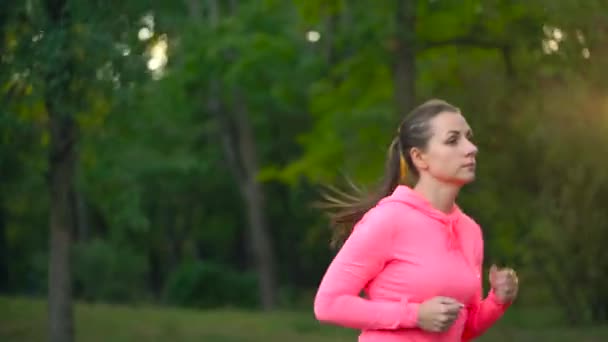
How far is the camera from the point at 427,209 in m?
4.34

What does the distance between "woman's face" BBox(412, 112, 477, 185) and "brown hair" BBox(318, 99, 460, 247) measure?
0.08 ft

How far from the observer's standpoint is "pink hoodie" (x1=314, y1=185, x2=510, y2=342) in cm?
420

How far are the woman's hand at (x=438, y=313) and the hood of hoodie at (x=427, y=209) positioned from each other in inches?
11.2

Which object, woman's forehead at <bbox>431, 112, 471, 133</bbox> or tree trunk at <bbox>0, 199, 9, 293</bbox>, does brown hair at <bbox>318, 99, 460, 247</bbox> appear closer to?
woman's forehead at <bbox>431, 112, 471, 133</bbox>

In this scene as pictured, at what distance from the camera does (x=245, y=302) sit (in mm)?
38719

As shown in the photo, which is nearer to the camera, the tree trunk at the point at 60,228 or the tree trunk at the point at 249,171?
the tree trunk at the point at 60,228

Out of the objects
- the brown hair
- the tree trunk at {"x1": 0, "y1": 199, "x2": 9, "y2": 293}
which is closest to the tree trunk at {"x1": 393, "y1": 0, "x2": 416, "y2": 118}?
the brown hair

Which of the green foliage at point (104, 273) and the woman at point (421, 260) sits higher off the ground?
the green foliage at point (104, 273)

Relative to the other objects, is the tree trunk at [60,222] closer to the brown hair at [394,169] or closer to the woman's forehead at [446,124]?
the brown hair at [394,169]

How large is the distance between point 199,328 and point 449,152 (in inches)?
637

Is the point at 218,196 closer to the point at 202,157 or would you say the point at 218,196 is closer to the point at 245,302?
the point at 202,157

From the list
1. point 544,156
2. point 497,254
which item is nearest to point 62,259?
point 544,156

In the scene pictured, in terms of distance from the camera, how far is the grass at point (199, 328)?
61.7ft

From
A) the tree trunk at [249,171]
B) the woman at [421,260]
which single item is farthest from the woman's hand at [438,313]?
the tree trunk at [249,171]
